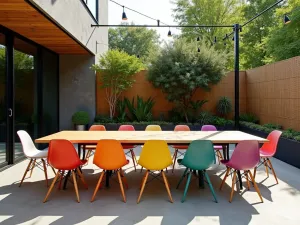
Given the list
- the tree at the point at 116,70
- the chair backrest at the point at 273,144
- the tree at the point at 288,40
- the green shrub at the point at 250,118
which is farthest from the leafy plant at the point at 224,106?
the chair backrest at the point at 273,144

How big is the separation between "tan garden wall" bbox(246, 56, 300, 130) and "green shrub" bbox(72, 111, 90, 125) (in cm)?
512

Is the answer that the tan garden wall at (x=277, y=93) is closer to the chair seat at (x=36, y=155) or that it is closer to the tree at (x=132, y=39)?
the chair seat at (x=36, y=155)

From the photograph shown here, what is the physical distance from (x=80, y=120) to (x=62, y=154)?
4.93 m

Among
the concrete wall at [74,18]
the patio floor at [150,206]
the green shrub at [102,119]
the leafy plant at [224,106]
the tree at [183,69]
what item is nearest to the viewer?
the patio floor at [150,206]

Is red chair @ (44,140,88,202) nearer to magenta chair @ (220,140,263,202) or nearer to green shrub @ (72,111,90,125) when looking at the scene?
magenta chair @ (220,140,263,202)

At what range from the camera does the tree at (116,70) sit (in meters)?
8.67

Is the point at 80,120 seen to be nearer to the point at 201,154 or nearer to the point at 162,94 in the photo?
the point at 162,94

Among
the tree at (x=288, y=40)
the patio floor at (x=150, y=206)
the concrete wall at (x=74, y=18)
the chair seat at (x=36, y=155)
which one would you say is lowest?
the patio floor at (x=150, y=206)

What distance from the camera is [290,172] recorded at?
5.22 metres

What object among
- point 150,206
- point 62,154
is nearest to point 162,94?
point 62,154

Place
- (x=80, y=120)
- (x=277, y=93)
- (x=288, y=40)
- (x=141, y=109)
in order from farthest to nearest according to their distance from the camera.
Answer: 1. (x=288, y=40)
2. (x=141, y=109)
3. (x=80, y=120)
4. (x=277, y=93)

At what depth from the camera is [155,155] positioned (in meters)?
3.77

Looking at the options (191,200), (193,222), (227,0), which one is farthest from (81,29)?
(227,0)

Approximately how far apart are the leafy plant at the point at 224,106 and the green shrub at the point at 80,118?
166 inches
